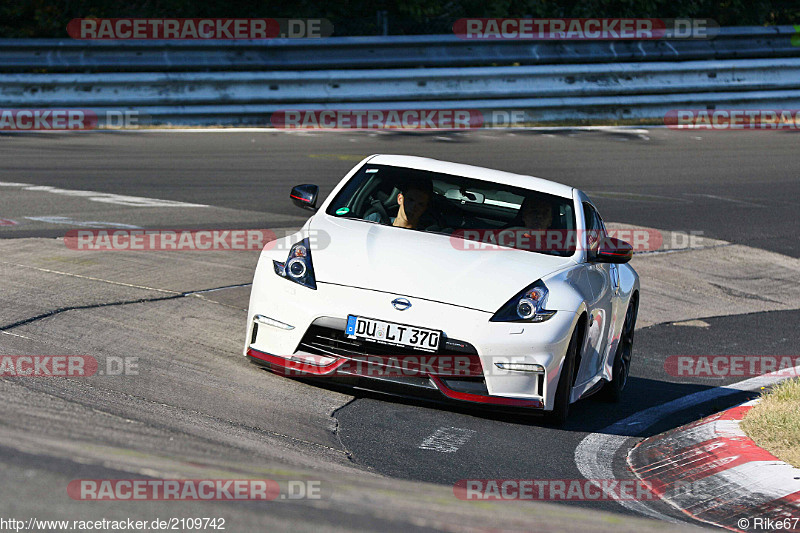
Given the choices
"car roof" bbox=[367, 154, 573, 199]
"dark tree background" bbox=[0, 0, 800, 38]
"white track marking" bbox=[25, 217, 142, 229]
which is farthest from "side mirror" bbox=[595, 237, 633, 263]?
"dark tree background" bbox=[0, 0, 800, 38]

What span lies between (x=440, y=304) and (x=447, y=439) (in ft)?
2.39

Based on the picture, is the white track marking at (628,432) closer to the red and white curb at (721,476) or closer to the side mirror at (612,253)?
the red and white curb at (721,476)

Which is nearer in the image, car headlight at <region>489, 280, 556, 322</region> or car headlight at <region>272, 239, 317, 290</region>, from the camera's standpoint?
car headlight at <region>489, 280, 556, 322</region>

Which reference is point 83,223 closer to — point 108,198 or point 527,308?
point 108,198

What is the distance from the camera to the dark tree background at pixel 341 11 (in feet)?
67.2

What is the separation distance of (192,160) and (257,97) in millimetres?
3450

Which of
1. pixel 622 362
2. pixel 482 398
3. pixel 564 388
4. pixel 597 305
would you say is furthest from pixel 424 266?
pixel 622 362

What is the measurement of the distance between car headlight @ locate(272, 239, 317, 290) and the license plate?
414mm

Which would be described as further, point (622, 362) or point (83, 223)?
point (83, 223)

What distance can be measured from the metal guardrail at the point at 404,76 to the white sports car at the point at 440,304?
11180 millimetres

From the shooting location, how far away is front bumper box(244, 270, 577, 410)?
6.02 meters

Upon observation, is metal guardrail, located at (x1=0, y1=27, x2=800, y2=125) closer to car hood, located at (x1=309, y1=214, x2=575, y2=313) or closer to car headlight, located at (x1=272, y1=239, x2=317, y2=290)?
car hood, located at (x1=309, y1=214, x2=575, y2=313)

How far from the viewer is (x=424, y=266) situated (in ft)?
20.9

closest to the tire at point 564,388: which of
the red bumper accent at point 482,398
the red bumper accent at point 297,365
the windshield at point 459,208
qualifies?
the red bumper accent at point 482,398
